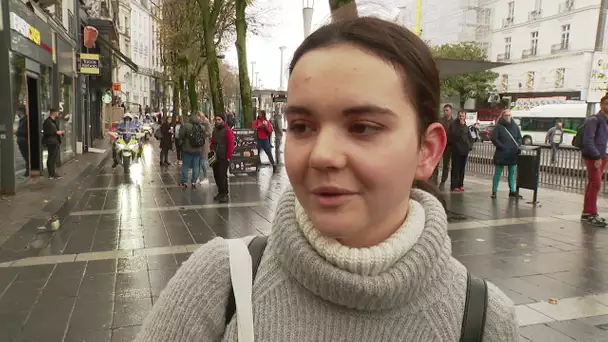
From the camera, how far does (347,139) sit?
103cm

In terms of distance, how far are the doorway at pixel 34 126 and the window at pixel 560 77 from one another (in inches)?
1641

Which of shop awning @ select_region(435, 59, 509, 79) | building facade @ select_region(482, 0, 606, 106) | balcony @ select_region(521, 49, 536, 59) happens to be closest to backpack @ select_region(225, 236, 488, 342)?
shop awning @ select_region(435, 59, 509, 79)

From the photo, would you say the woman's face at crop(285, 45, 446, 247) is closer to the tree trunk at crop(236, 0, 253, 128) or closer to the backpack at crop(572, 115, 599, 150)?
the backpack at crop(572, 115, 599, 150)

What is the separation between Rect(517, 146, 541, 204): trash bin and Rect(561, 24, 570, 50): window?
38.0 m

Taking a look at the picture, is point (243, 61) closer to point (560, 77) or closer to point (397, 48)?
point (397, 48)

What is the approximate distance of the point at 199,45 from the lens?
3038cm

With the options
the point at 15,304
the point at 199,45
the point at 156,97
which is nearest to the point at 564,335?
the point at 15,304

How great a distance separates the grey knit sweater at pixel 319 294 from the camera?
104 cm

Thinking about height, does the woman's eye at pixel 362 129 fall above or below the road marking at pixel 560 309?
above

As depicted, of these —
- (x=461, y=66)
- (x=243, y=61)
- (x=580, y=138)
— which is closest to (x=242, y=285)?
(x=580, y=138)

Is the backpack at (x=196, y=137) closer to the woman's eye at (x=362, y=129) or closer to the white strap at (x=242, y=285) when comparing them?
the white strap at (x=242, y=285)

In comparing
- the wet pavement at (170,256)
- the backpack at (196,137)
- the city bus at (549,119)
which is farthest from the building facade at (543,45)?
the wet pavement at (170,256)

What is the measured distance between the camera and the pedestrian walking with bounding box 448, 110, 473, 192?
1150cm

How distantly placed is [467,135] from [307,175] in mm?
11319
